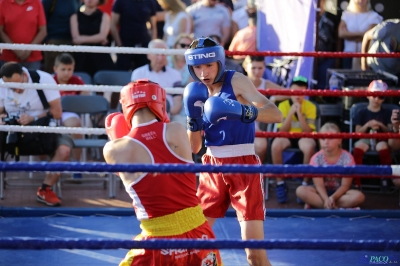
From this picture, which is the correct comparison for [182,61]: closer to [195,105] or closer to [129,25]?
[129,25]

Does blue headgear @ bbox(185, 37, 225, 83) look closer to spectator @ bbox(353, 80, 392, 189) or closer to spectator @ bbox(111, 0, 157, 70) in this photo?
spectator @ bbox(353, 80, 392, 189)

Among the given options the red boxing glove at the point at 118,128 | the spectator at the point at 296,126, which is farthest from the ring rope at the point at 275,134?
the red boxing glove at the point at 118,128

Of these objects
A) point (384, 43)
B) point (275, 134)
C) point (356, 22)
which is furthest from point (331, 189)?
point (356, 22)

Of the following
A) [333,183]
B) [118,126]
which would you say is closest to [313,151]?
[333,183]

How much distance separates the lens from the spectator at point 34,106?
6172 mm

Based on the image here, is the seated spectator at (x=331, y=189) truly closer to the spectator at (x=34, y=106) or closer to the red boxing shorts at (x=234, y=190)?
the spectator at (x=34, y=106)

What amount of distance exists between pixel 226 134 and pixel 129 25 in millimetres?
Answer: 4353

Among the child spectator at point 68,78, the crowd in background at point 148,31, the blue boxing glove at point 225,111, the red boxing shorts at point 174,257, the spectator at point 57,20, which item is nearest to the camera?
the red boxing shorts at point 174,257

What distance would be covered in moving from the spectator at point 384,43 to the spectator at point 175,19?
1925mm

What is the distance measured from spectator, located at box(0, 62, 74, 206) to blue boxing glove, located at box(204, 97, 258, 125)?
2.89m

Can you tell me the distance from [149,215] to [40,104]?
3.49m

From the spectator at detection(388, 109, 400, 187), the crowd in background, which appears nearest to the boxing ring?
the spectator at detection(388, 109, 400, 187)

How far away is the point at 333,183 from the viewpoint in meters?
6.46

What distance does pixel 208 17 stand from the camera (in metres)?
8.21
